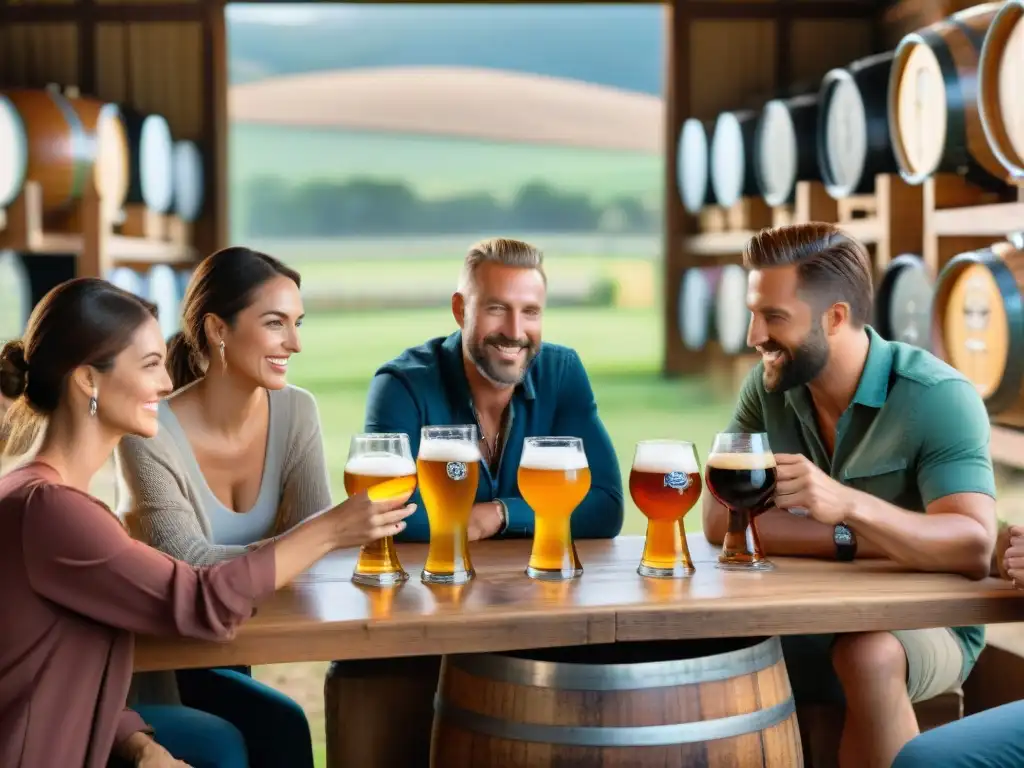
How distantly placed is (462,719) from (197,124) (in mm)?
7372

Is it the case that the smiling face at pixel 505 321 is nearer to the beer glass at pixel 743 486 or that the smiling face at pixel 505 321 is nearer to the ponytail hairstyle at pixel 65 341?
the beer glass at pixel 743 486

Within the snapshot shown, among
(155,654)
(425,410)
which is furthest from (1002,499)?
(155,654)

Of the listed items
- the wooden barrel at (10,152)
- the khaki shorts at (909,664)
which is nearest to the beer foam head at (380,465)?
the khaki shorts at (909,664)

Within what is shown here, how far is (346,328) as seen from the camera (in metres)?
14.9

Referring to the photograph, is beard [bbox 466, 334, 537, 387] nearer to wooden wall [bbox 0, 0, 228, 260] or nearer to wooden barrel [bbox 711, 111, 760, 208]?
wooden barrel [bbox 711, 111, 760, 208]

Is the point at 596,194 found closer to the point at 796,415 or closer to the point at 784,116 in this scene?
the point at 784,116

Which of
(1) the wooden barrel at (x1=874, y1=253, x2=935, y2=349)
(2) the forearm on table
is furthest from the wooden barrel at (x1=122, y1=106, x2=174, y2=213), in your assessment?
(2) the forearm on table

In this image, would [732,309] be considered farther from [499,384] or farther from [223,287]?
[223,287]

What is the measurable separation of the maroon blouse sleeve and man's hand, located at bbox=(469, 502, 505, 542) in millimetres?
718

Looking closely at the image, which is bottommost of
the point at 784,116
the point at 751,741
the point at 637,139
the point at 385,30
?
the point at 751,741

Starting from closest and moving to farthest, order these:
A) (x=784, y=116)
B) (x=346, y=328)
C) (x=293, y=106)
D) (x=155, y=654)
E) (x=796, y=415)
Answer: (x=155, y=654)
(x=796, y=415)
(x=784, y=116)
(x=346, y=328)
(x=293, y=106)

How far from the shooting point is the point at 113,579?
66.8 inches

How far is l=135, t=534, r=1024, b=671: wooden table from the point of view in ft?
5.75

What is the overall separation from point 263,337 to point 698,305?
6.05 meters
